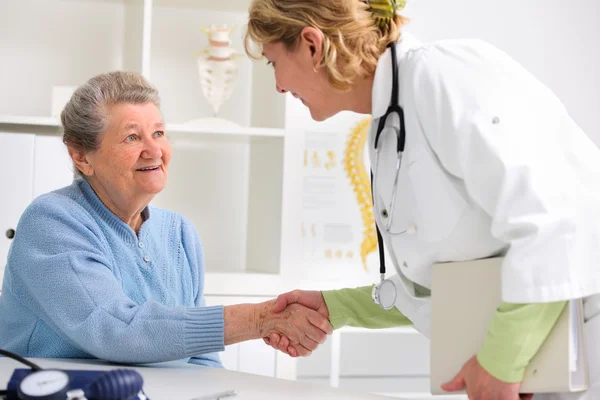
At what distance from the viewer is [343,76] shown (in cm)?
140

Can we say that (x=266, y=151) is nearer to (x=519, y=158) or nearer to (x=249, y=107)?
(x=249, y=107)

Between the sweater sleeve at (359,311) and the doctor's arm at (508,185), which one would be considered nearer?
the doctor's arm at (508,185)

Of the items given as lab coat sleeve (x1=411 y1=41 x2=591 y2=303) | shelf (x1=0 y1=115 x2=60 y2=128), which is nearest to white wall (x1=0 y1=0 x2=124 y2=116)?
shelf (x1=0 y1=115 x2=60 y2=128)

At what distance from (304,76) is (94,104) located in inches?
23.5

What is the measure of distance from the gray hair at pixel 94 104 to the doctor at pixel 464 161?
0.47 m

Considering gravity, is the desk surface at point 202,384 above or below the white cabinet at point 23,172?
→ below

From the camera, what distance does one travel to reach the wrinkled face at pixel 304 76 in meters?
1.43

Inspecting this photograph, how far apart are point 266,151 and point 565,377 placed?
1.90 metres

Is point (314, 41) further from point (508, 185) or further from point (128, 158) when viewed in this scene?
point (128, 158)

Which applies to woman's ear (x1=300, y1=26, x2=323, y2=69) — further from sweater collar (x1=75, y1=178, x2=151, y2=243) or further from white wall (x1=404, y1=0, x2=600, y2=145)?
white wall (x1=404, y1=0, x2=600, y2=145)

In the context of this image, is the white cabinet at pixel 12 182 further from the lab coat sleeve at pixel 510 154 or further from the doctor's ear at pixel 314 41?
the lab coat sleeve at pixel 510 154

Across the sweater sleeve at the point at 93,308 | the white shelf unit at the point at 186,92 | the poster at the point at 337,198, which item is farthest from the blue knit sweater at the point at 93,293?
the white shelf unit at the point at 186,92

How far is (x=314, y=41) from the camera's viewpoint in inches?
54.8

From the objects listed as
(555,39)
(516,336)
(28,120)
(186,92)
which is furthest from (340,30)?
(555,39)
